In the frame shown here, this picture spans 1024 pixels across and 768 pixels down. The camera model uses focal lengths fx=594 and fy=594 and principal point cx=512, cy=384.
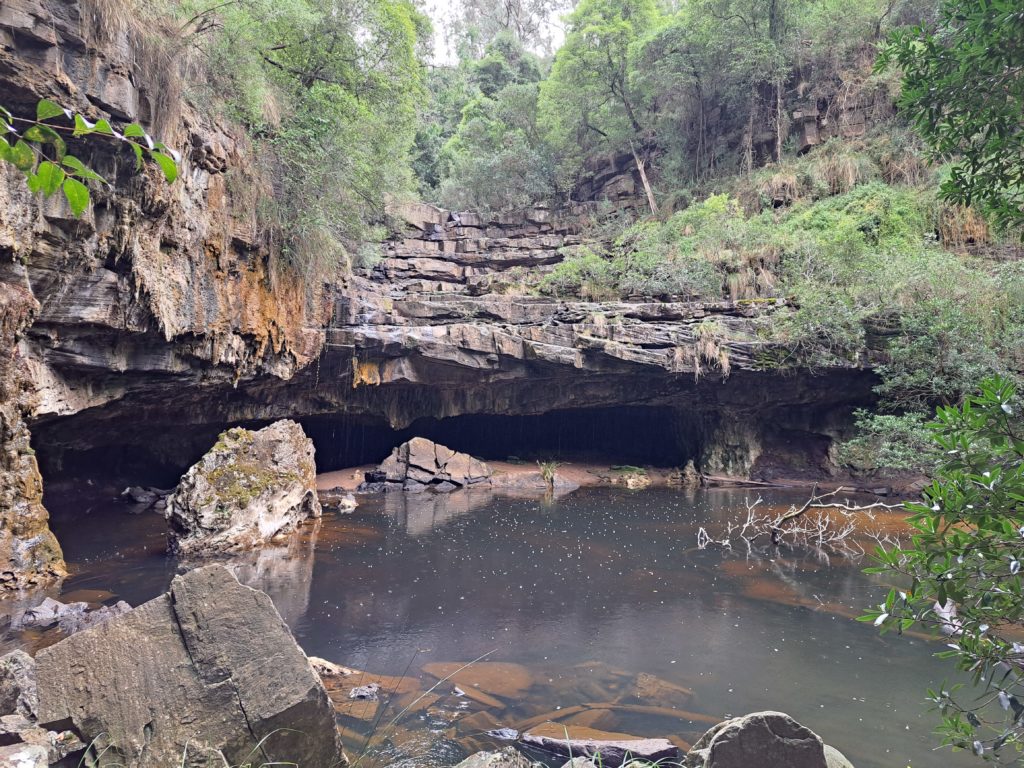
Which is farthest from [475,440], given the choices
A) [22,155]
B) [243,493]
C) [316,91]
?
[22,155]

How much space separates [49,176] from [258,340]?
457 inches

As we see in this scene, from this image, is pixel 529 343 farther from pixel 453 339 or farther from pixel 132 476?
pixel 132 476

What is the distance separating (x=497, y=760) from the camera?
2898 mm

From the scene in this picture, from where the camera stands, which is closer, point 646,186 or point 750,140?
point 750,140

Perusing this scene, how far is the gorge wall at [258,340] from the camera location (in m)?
7.50

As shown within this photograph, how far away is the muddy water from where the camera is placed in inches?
189

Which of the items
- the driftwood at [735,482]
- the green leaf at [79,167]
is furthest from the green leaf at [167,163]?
the driftwood at [735,482]

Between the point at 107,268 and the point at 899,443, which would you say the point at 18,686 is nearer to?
the point at 107,268

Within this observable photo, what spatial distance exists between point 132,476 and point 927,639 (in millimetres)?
17135

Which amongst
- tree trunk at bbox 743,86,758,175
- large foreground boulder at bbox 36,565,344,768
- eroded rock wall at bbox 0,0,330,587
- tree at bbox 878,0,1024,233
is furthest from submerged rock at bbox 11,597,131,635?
tree trunk at bbox 743,86,758,175

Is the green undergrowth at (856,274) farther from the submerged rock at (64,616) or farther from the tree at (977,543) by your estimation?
the submerged rock at (64,616)

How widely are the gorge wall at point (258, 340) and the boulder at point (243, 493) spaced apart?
1720 millimetres

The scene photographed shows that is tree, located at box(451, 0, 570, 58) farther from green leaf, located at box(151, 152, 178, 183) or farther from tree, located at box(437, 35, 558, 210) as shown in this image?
green leaf, located at box(151, 152, 178, 183)

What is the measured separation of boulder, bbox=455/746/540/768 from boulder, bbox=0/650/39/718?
2349 mm
